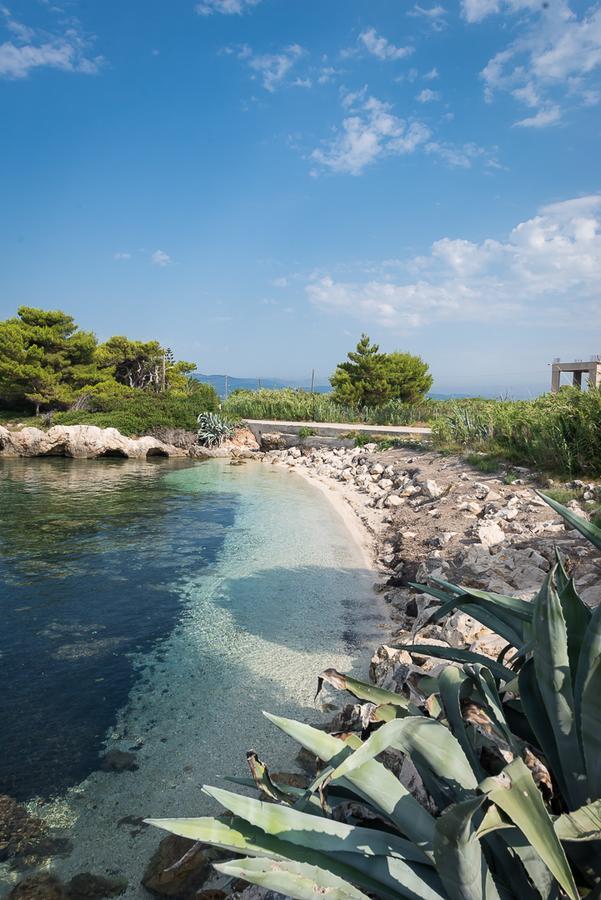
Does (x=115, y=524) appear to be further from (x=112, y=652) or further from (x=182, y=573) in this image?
(x=112, y=652)

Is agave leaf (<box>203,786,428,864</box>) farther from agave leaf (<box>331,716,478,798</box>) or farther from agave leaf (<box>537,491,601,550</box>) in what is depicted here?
agave leaf (<box>537,491,601,550</box>)

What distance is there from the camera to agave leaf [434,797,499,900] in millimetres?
1132

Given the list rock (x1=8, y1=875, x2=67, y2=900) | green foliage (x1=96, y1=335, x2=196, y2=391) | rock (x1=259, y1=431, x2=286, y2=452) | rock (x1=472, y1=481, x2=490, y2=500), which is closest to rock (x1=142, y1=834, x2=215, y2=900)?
rock (x1=8, y1=875, x2=67, y2=900)

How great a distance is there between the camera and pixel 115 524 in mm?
10438

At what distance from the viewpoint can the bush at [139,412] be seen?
22.8 metres

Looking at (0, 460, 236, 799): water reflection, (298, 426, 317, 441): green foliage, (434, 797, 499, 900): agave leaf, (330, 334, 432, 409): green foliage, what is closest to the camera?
(434, 797, 499, 900): agave leaf

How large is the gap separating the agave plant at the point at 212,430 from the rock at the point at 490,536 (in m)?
18.0

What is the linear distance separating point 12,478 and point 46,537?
7386mm

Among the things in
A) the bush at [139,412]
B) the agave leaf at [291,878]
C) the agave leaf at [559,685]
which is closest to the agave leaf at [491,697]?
the agave leaf at [559,685]

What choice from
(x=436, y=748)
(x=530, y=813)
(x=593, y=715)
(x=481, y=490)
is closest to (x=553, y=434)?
(x=481, y=490)

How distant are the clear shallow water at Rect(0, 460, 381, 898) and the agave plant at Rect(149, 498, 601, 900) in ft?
5.87

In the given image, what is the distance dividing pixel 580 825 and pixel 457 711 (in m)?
0.40

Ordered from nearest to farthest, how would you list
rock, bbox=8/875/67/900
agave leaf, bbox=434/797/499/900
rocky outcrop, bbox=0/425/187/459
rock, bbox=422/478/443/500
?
agave leaf, bbox=434/797/499/900 → rock, bbox=8/875/67/900 → rock, bbox=422/478/443/500 → rocky outcrop, bbox=0/425/187/459

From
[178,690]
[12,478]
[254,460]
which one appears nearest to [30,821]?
[178,690]
